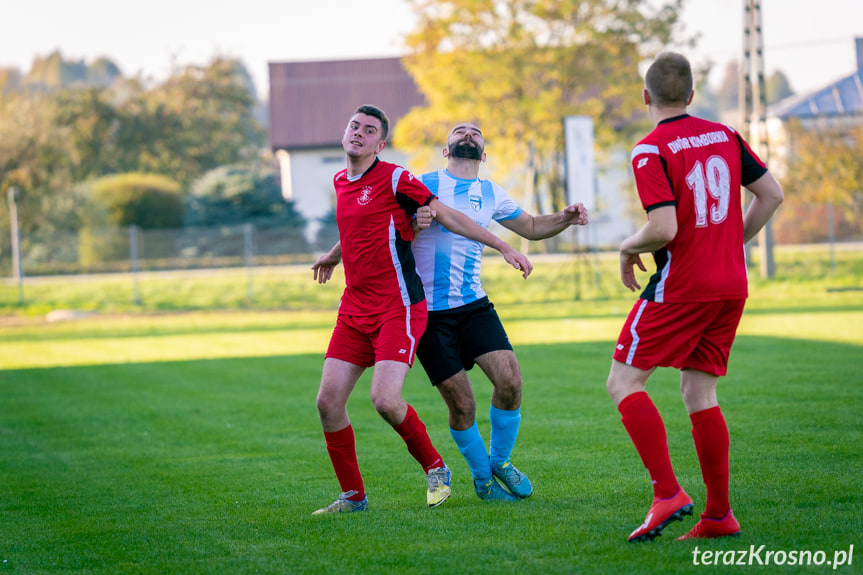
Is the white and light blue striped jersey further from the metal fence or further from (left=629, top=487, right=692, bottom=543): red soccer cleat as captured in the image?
the metal fence

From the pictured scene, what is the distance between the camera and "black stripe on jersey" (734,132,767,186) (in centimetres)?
447

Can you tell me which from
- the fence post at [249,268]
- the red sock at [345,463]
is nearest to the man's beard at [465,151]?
the red sock at [345,463]

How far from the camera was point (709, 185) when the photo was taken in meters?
4.33

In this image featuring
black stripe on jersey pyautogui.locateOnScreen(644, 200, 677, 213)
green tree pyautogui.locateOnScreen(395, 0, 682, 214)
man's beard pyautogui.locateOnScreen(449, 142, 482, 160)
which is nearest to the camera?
black stripe on jersey pyautogui.locateOnScreen(644, 200, 677, 213)

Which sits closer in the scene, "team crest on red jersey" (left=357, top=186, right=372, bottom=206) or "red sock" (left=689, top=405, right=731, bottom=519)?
"red sock" (left=689, top=405, right=731, bottom=519)

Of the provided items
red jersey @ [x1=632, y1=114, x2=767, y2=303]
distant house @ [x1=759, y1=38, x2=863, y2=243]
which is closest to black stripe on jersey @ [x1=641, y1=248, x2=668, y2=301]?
red jersey @ [x1=632, y1=114, x2=767, y2=303]

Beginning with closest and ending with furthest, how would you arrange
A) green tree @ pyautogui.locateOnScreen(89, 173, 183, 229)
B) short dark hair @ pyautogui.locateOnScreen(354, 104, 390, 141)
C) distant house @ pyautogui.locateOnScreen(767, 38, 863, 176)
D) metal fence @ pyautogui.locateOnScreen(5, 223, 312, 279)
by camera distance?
short dark hair @ pyautogui.locateOnScreen(354, 104, 390, 141) < distant house @ pyautogui.locateOnScreen(767, 38, 863, 176) < metal fence @ pyautogui.locateOnScreen(5, 223, 312, 279) < green tree @ pyautogui.locateOnScreen(89, 173, 183, 229)

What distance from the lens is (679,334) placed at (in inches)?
173

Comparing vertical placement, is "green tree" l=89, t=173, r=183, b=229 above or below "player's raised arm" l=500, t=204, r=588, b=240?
above

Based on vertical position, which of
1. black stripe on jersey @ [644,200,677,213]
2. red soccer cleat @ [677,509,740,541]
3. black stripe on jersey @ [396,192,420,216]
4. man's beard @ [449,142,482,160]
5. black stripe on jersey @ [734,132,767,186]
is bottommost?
red soccer cleat @ [677,509,740,541]

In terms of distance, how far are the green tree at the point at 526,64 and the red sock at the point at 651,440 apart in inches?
1119

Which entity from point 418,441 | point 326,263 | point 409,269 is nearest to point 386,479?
point 418,441

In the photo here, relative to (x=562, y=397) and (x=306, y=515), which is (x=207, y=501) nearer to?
(x=306, y=515)

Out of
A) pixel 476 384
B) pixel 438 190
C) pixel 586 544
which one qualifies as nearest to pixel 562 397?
pixel 476 384
